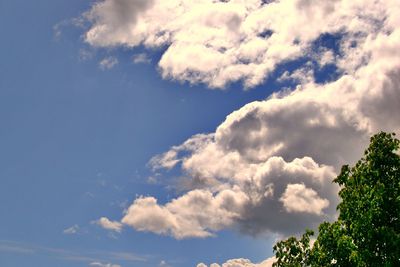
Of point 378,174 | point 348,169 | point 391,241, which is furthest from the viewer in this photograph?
point 348,169

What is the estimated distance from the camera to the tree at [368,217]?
79.5ft

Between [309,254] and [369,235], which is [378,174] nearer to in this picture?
[369,235]

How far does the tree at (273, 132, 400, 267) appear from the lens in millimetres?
24219

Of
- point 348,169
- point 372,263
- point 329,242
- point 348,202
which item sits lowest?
point 372,263

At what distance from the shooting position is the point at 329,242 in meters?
26.7

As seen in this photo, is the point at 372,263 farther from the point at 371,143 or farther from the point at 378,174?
the point at 371,143

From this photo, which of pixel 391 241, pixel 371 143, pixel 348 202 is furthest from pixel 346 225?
pixel 371 143

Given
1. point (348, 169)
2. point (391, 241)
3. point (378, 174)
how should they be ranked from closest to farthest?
point (391, 241), point (378, 174), point (348, 169)

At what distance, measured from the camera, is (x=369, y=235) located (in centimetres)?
2422

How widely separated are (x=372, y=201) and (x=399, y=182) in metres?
2.14

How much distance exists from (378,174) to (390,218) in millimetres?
2351

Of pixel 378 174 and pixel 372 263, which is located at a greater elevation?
pixel 378 174

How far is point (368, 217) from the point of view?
24.4 meters

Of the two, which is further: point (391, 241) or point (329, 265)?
point (329, 265)
